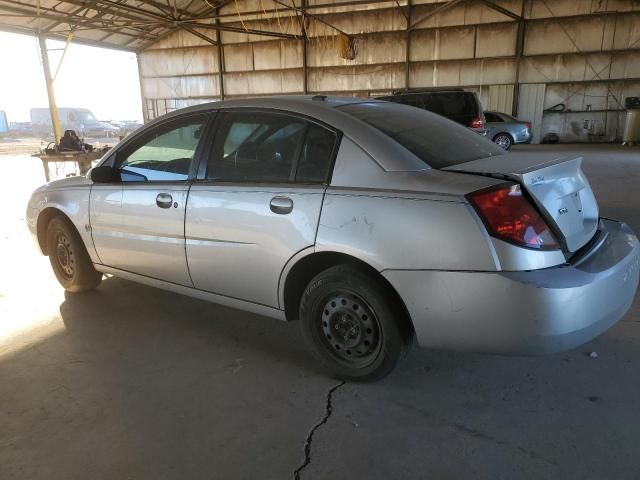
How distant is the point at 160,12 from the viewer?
63.5 feet

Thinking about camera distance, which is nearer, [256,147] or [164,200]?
[256,147]

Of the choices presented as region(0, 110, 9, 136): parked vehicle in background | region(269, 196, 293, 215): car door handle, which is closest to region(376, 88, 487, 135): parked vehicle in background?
region(269, 196, 293, 215): car door handle

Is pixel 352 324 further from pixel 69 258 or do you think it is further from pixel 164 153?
pixel 69 258

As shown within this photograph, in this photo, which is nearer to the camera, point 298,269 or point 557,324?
point 557,324

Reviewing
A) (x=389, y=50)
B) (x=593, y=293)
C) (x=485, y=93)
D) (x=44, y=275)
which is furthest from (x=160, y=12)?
(x=593, y=293)

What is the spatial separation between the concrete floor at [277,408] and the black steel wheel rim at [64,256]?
602 mm

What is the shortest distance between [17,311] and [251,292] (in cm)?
220

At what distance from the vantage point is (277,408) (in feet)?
7.91

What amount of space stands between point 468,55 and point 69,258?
17.9 meters

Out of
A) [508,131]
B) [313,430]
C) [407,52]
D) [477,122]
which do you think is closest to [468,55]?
[407,52]

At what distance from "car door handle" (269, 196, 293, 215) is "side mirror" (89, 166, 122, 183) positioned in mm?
1484

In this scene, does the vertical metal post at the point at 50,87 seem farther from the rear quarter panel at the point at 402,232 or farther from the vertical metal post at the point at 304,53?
the rear quarter panel at the point at 402,232

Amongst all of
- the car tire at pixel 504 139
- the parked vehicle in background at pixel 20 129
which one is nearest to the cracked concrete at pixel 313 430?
the car tire at pixel 504 139

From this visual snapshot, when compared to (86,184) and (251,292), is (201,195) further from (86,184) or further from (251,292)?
(86,184)
